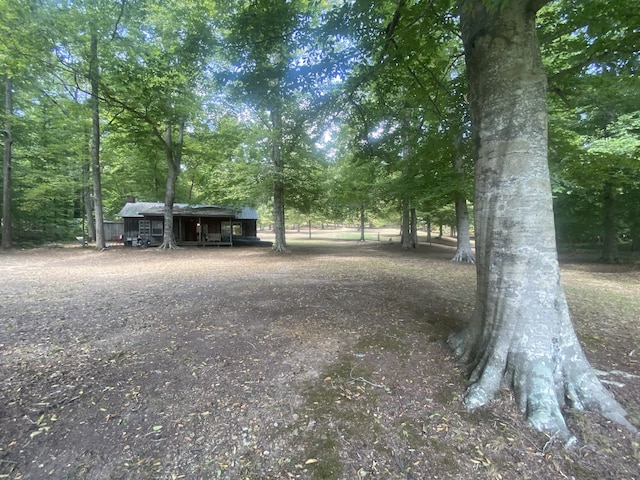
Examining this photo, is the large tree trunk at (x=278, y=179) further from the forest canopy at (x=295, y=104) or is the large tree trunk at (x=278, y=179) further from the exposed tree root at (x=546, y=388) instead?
the exposed tree root at (x=546, y=388)

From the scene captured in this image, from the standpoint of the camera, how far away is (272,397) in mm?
2852

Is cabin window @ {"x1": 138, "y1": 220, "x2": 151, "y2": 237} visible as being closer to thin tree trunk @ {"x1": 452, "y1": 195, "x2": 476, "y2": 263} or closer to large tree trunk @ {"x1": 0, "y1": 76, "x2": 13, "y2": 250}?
large tree trunk @ {"x1": 0, "y1": 76, "x2": 13, "y2": 250}

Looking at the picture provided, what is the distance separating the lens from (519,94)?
2.90 m

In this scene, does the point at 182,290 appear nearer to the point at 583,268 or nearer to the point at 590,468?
the point at 590,468

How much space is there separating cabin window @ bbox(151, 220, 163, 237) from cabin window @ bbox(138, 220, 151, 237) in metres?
0.28

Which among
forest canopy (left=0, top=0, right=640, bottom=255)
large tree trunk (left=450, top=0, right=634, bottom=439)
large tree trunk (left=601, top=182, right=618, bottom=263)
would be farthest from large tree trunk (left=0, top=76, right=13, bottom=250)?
large tree trunk (left=601, top=182, right=618, bottom=263)

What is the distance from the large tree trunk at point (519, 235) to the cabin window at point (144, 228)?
25452mm

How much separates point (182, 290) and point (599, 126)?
50.9 ft

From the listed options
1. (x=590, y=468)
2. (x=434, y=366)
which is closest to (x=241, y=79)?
(x=434, y=366)

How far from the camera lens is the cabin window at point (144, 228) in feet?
77.5

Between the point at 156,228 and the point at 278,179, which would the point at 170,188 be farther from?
the point at 156,228

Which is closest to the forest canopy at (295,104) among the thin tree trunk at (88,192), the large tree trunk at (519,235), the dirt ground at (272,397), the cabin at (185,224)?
the thin tree trunk at (88,192)

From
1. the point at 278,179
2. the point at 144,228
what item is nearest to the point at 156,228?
the point at 144,228

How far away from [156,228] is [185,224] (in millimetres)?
2145
